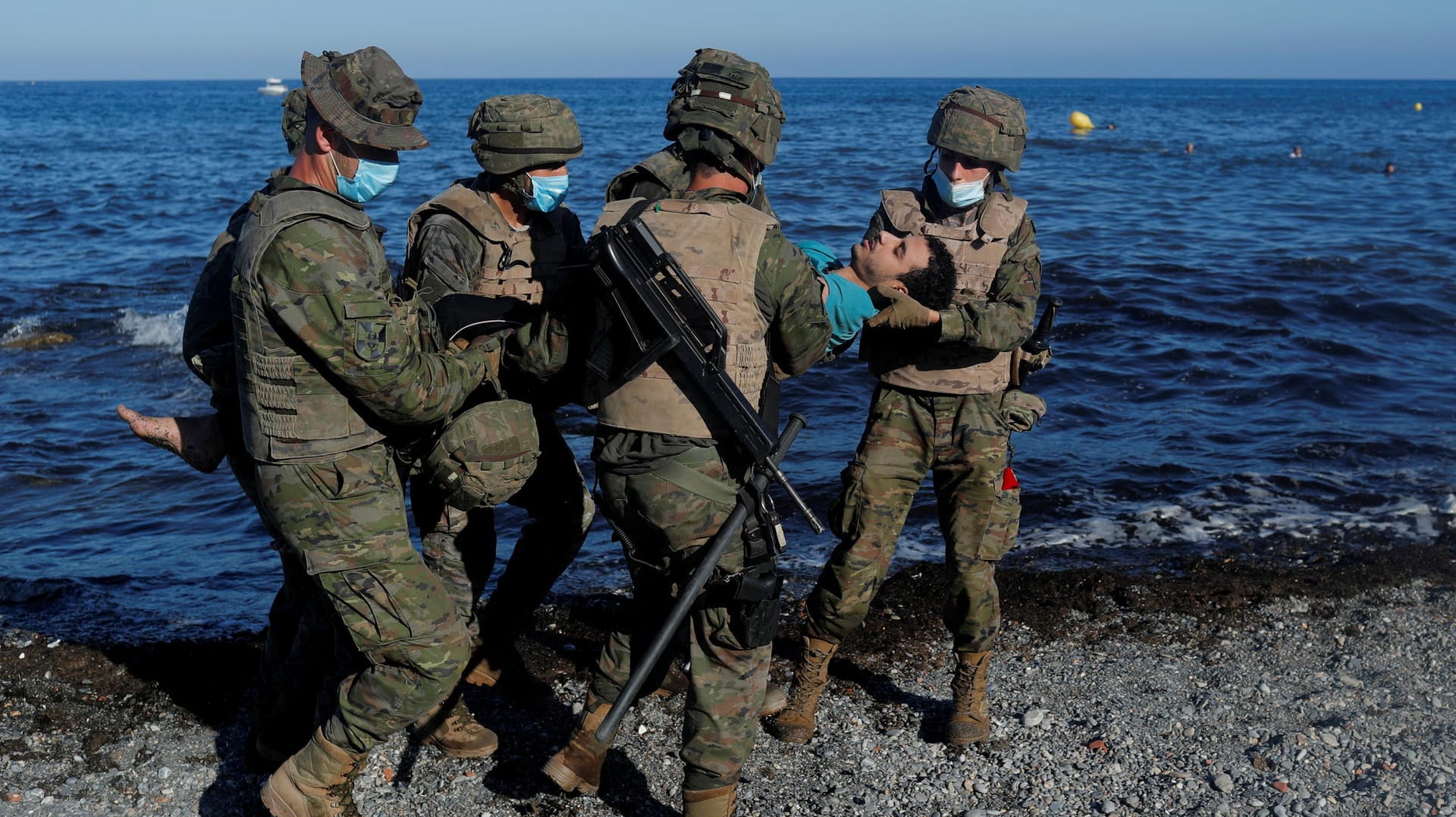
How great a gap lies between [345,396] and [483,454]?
0.61 meters

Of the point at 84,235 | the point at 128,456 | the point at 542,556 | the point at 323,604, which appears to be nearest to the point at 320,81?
the point at 323,604

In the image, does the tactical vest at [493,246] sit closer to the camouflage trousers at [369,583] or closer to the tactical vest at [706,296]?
the tactical vest at [706,296]

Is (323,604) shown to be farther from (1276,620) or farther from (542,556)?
(1276,620)

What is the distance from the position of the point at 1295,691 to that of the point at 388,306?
4.25 metres

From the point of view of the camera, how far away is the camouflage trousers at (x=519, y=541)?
445 cm

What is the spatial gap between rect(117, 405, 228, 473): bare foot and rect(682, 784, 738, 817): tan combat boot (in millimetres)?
1941

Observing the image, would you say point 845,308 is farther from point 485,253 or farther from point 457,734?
point 457,734

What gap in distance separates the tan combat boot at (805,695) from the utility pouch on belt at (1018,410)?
3.88 ft

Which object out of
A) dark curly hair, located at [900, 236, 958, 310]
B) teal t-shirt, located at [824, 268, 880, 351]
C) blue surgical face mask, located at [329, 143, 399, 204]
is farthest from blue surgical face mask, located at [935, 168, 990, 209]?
blue surgical face mask, located at [329, 143, 399, 204]

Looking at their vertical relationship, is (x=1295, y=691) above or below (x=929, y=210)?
below

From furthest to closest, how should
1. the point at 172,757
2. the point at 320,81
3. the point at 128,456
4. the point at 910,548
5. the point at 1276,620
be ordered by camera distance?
the point at 128,456
the point at 910,548
the point at 1276,620
the point at 172,757
the point at 320,81

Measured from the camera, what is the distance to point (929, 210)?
4602 millimetres

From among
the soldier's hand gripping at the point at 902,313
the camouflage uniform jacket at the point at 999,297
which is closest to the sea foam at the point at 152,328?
the camouflage uniform jacket at the point at 999,297

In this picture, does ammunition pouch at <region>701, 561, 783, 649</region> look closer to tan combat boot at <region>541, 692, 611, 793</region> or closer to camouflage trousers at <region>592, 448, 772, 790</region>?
camouflage trousers at <region>592, 448, 772, 790</region>
